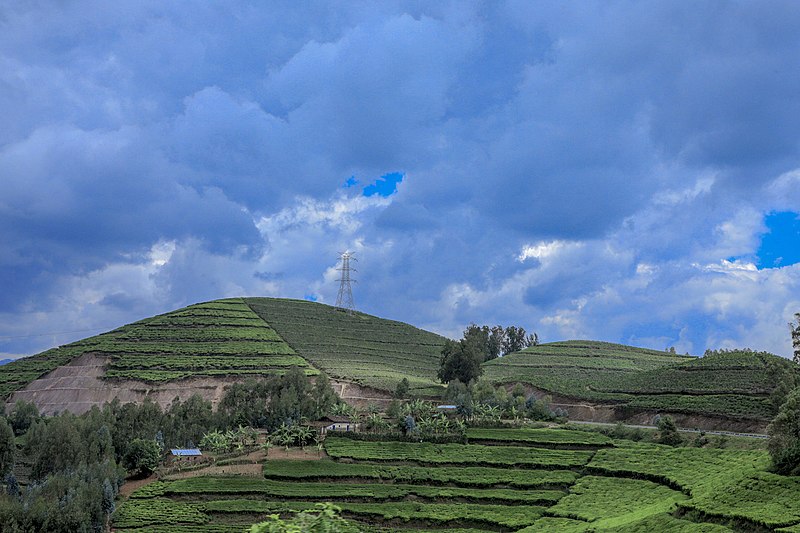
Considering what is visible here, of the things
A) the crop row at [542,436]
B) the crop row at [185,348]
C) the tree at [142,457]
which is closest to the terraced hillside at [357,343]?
the crop row at [185,348]

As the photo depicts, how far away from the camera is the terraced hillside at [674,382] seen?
244 feet

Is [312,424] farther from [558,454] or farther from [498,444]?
[558,454]

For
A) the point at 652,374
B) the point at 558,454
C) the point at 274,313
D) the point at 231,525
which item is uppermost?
the point at 274,313

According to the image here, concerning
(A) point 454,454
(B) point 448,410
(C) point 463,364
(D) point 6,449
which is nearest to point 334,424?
(B) point 448,410

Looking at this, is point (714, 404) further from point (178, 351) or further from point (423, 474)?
point (178, 351)

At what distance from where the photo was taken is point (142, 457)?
70.2m

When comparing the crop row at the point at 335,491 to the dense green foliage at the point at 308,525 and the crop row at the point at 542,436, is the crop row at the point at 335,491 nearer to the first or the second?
the crop row at the point at 542,436

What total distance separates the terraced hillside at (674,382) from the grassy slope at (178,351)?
4207cm

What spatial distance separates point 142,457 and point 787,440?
59.0m

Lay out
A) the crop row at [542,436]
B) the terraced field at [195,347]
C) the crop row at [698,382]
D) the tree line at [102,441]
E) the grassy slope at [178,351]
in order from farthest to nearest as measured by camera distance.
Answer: the grassy slope at [178,351] < the terraced field at [195,347] < the crop row at [698,382] < the crop row at [542,436] < the tree line at [102,441]

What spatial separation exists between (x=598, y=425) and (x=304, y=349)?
66.7m

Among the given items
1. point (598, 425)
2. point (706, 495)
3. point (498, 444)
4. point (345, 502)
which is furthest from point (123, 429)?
point (706, 495)

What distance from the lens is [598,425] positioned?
78000 millimetres

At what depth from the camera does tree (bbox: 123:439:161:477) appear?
6994 cm
